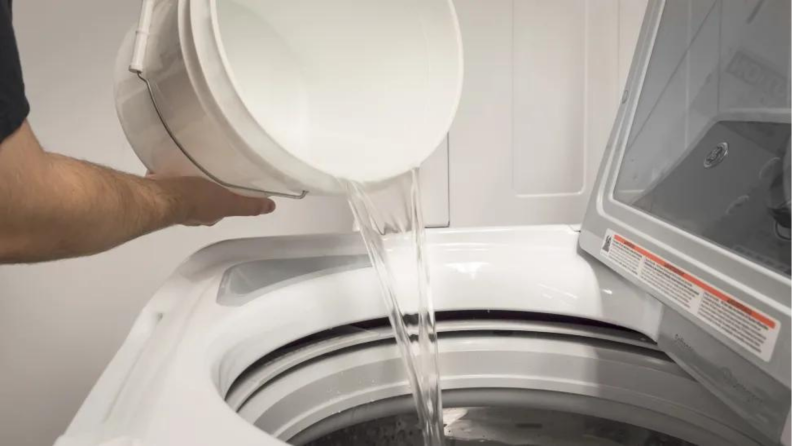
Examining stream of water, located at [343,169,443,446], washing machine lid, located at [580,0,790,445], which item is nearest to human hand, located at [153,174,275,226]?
stream of water, located at [343,169,443,446]

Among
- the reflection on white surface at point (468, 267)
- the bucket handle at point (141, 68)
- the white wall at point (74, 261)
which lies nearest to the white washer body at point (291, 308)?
the reflection on white surface at point (468, 267)

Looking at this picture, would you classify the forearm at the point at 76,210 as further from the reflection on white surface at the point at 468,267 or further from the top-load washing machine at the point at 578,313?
the reflection on white surface at the point at 468,267

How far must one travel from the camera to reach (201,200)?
719 mm

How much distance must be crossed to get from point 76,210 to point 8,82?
130 millimetres

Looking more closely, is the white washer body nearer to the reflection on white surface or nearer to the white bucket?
the reflection on white surface

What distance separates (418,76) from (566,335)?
13.4 inches

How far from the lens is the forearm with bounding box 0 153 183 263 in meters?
0.53

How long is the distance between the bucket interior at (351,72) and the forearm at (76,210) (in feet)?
0.48

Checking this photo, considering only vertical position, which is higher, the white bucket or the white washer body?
the white bucket

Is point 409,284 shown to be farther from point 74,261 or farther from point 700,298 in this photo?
point 74,261

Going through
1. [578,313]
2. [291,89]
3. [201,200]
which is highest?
[291,89]

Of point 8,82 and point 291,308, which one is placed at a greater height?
point 8,82

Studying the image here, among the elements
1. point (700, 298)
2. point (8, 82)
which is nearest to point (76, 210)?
point (8, 82)

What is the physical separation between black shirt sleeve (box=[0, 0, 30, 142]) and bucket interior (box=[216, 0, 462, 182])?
24cm
